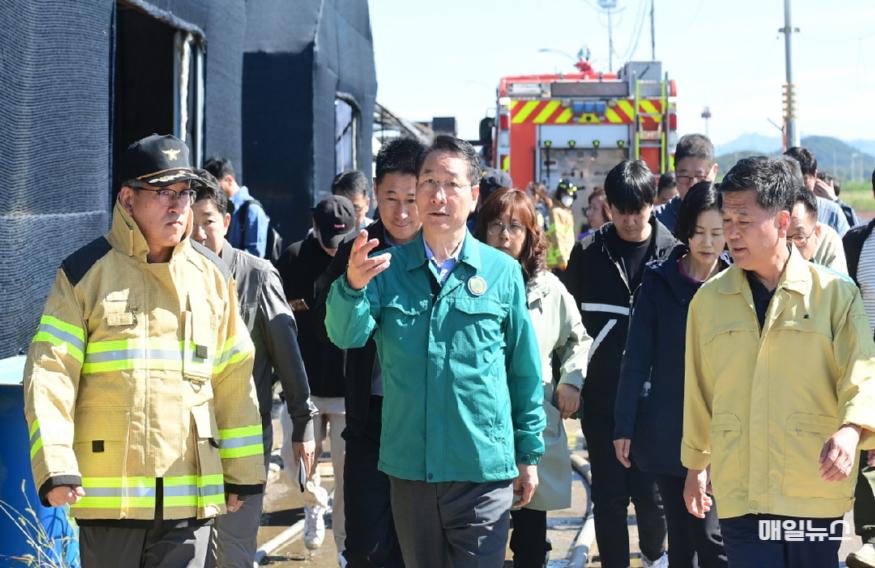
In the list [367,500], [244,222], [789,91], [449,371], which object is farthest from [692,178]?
[789,91]

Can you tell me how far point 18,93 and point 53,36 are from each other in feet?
1.85

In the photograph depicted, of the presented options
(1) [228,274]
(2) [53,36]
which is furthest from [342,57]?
(1) [228,274]

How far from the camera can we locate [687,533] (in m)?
5.14

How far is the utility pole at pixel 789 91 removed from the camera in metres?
18.8

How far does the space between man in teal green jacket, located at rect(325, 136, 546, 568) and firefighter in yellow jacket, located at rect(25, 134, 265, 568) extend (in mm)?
476

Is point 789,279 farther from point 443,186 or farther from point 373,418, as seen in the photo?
point 373,418

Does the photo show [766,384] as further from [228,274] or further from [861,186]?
[861,186]

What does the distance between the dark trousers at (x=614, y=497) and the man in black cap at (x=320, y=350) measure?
4.35ft

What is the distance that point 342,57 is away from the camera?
12.8 meters

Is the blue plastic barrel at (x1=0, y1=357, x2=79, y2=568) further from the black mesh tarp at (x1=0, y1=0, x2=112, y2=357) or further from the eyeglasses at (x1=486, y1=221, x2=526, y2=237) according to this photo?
the eyeglasses at (x1=486, y1=221, x2=526, y2=237)

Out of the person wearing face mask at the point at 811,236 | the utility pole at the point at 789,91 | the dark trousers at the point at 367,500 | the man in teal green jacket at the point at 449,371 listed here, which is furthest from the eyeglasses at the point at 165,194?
the utility pole at the point at 789,91

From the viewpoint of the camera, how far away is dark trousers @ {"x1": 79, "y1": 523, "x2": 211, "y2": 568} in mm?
3834

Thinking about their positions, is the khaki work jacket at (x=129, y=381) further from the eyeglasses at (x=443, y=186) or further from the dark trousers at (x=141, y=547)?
the eyeglasses at (x=443, y=186)

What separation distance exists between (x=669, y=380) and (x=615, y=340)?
82 centimetres
